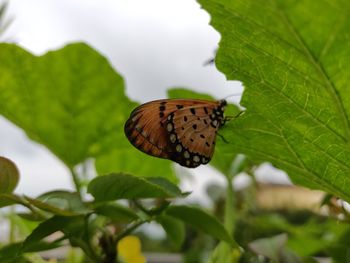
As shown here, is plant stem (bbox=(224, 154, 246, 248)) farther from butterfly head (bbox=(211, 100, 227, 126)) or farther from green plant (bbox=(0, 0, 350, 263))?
butterfly head (bbox=(211, 100, 227, 126))

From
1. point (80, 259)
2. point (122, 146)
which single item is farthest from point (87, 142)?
point (80, 259)

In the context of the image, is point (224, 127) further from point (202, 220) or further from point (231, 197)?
point (231, 197)

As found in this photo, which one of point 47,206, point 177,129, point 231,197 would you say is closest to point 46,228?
point 47,206

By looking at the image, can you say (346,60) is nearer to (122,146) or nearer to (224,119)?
(224,119)

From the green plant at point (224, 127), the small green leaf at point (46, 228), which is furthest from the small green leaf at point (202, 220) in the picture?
the small green leaf at point (46, 228)

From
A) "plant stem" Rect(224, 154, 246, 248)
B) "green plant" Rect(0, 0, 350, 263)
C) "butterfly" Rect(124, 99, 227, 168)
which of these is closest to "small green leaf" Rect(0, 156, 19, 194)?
"green plant" Rect(0, 0, 350, 263)

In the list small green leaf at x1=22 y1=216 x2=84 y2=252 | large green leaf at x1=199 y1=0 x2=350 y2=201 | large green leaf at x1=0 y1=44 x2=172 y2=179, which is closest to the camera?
large green leaf at x1=199 y1=0 x2=350 y2=201
